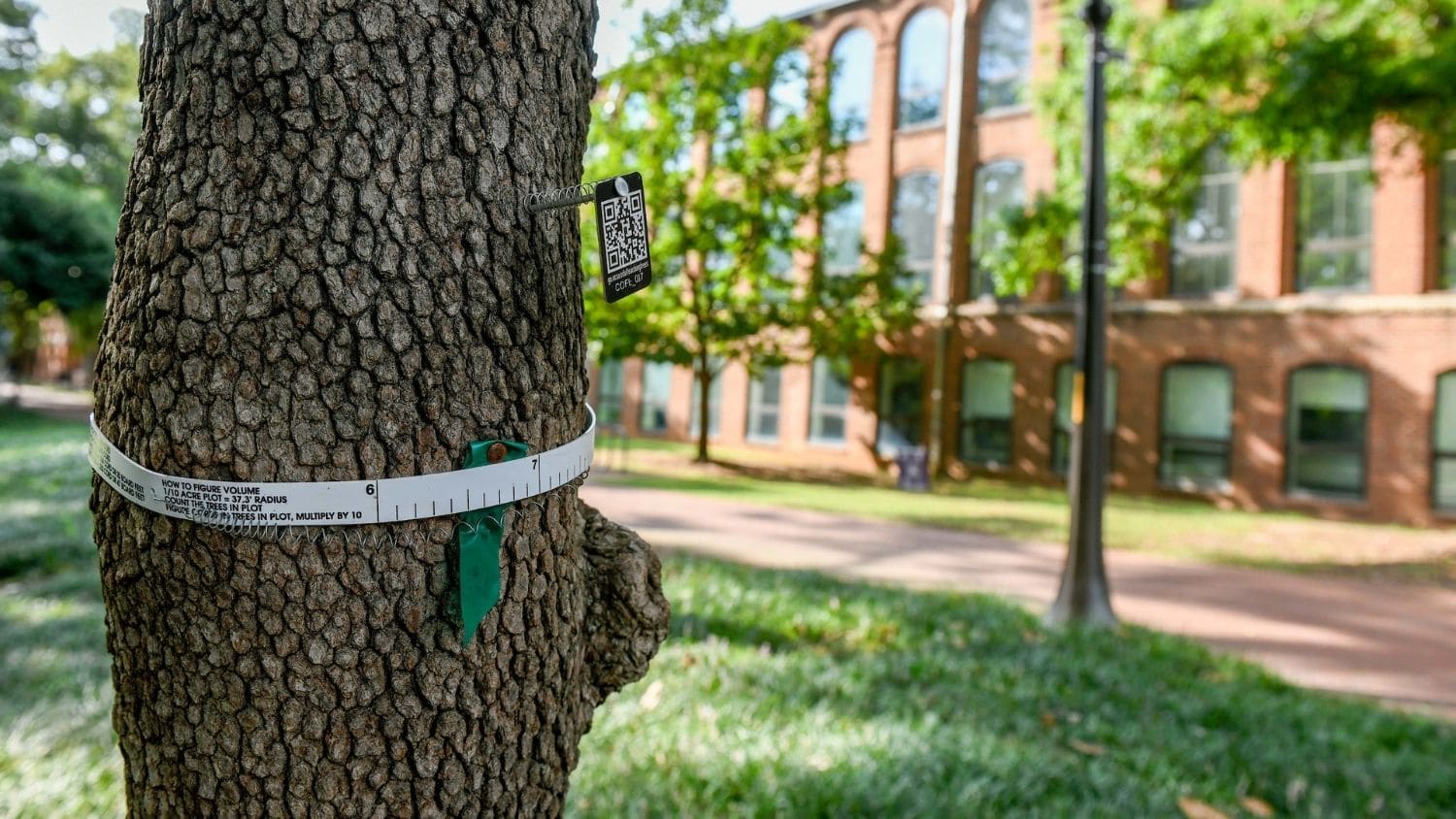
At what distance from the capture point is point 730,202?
17.9 metres

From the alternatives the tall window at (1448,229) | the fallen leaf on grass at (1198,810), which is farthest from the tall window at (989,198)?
the fallen leaf on grass at (1198,810)

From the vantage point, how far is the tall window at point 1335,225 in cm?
1683

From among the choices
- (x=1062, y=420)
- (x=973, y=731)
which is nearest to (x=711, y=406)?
(x=1062, y=420)

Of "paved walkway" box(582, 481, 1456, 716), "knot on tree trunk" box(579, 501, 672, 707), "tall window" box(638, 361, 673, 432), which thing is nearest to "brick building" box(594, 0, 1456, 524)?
"tall window" box(638, 361, 673, 432)

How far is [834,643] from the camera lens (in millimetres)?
5133

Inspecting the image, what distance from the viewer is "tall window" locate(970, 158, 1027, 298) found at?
20.7 meters

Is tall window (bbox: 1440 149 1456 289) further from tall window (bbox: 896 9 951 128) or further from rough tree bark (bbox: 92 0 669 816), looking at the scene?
rough tree bark (bbox: 92 0 669 816)

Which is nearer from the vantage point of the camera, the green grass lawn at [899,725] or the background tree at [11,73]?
the green grass lawn at [899,725]

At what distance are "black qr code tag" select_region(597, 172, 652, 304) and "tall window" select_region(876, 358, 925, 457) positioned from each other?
68.6 ft

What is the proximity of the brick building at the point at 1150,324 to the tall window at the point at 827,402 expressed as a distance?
0.18ft

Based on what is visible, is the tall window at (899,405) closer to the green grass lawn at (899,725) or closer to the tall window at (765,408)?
the tall window at (765,408)

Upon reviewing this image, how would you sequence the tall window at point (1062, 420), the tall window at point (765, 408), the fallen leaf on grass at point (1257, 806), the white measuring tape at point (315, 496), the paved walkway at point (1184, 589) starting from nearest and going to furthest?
the white measuring tape at point (315, 496)
the fallen leaf on grass at point (1257, 806)
the paved walkway at point (1184, 589)
the tall window at point (1062, 420)
the tall window at point (765, 408)

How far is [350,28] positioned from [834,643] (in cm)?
438

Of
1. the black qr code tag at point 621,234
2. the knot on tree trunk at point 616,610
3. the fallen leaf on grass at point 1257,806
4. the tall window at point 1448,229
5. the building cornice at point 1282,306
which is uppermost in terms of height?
the tall window at point 1448,229
